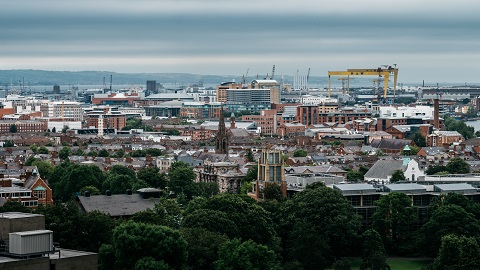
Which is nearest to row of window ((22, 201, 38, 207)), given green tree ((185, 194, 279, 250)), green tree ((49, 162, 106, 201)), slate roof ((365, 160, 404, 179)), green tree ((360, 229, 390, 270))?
green tree ((49, 162, 106, 201))

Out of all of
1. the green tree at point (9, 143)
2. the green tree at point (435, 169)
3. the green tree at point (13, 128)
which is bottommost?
the green tree at point (13, 128)

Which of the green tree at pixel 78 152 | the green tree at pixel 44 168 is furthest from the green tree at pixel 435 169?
the green tree at pixel 78 152

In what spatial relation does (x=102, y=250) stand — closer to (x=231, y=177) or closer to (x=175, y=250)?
(x=175, y=250)

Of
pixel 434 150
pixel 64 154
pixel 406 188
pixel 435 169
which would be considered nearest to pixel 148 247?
pixel 406 188

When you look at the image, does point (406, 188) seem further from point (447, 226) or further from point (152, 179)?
point (152, 179)

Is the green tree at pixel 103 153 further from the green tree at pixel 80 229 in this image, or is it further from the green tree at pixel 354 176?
the green tree at pixel 80 229

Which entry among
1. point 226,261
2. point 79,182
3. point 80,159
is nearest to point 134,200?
point 79,182
